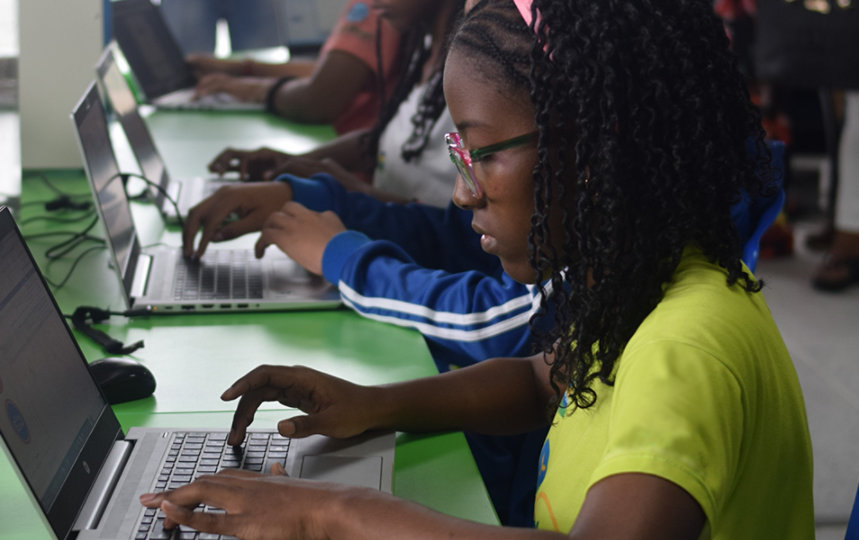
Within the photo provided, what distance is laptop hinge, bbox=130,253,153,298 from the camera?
1385 millimetres

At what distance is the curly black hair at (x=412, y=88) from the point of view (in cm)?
179

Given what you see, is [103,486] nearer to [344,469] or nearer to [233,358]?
[344,469]

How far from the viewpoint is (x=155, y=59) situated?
107 inches

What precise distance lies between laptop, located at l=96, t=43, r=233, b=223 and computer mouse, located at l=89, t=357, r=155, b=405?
2.20 feet

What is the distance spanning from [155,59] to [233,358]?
5.83 feet

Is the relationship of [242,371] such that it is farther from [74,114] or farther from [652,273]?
[652,273]

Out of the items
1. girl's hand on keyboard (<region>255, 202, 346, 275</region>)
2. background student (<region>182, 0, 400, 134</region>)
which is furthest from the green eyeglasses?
background student (<region>182, 0, 400, 134</region>)

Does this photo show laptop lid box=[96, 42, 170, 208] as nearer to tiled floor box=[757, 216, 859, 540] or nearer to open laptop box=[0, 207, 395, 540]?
open laptop box=[0, 207, 395, 540]

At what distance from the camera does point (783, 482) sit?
0.77 m

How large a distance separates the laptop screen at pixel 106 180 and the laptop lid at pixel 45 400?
1.40 feet

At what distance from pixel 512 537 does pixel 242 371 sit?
576mm

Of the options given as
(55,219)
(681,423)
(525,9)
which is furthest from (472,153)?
(55,219)

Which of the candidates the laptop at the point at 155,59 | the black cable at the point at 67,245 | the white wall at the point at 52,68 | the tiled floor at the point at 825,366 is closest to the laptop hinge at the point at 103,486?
the black cable at the point at 67,245

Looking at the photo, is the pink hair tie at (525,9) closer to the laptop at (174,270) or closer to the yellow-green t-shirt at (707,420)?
the yellow-green t-shirt at (707,420)
